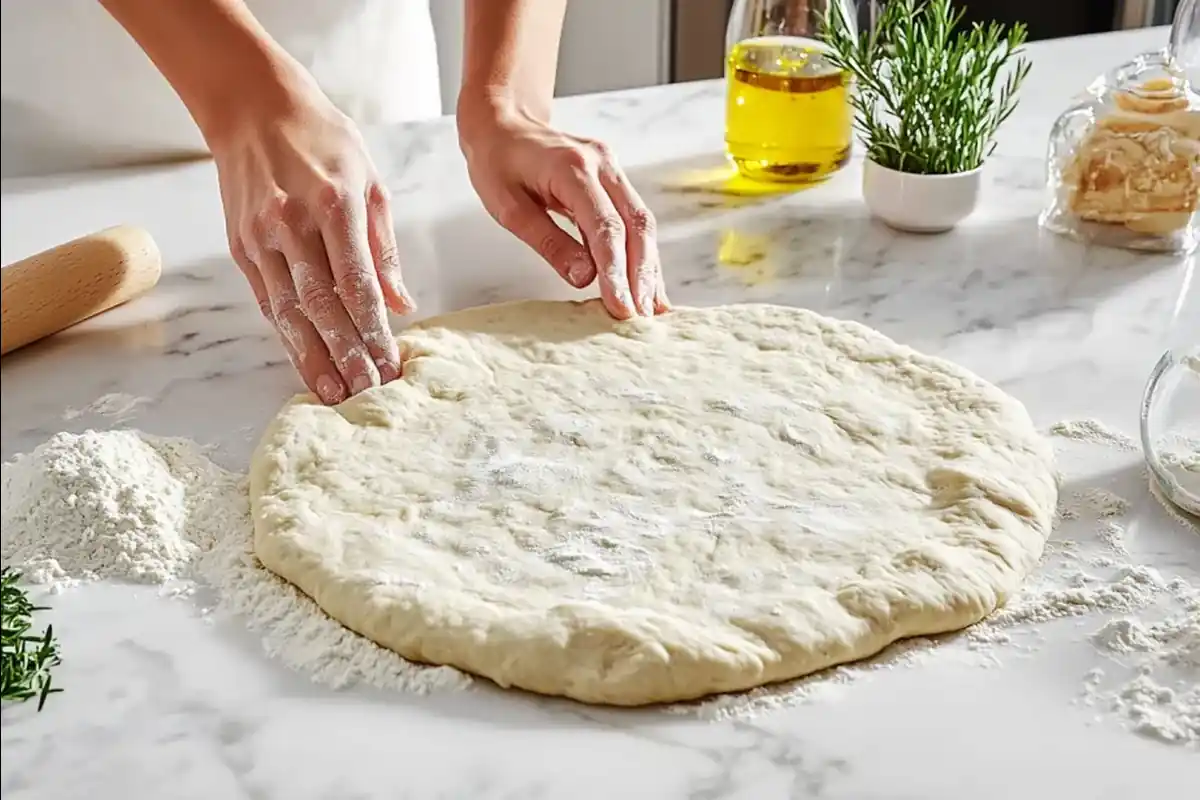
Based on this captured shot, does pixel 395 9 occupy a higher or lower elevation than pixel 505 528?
higher

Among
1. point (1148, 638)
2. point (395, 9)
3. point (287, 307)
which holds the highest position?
point (395, 9)

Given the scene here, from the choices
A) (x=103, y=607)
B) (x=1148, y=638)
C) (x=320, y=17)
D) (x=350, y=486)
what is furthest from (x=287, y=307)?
(x=1148, y=638)

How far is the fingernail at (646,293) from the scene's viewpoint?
1364 mm

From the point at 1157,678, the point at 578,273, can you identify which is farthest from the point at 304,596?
the point at 1157,678

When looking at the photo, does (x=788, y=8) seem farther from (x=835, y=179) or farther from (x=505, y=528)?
(x=505, y=528)

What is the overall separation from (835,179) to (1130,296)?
423mm

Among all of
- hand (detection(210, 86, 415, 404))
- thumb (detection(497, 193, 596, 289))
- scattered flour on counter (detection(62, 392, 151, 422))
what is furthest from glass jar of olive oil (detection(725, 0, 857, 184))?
scattered flour on counter (detection(62, 392, 151, 422))

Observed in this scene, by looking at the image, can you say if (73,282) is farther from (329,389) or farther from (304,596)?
(304,596)

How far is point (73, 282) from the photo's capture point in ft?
4.45

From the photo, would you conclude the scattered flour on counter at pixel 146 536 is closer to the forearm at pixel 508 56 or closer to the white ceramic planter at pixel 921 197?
the forearm at pixel 508 56

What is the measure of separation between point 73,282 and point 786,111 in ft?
2.75

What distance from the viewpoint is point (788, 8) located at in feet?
5.29

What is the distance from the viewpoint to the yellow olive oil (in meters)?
1.61

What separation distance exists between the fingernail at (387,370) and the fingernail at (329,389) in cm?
4
